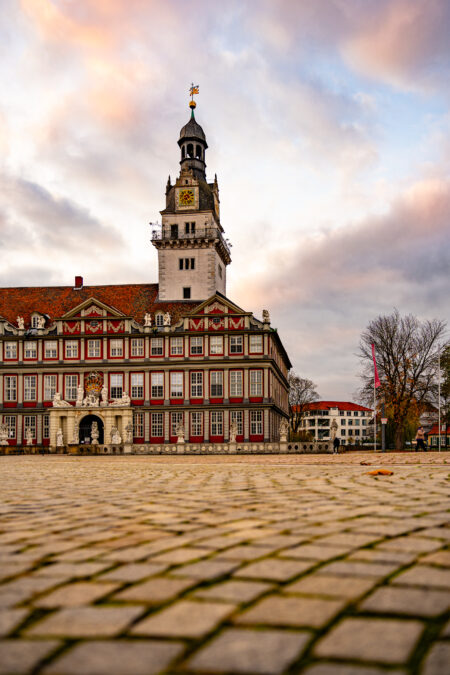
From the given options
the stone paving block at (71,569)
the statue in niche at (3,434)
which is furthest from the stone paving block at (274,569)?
the statue in niche at (3,434)

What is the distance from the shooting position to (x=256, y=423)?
5944 centimetres

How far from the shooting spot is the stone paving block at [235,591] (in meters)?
3.52

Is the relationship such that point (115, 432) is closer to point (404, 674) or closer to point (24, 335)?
point (24, 335)

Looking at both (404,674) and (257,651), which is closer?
(404,674)

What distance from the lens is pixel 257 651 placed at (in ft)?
9.25

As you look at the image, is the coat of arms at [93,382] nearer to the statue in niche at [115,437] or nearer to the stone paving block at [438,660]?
the statue in niche at [115,437]

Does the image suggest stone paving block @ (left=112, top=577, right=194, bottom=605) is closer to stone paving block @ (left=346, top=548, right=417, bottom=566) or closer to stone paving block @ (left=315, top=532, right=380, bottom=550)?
stone paving block @ (left=346, top=548, right=417, bottom=566)

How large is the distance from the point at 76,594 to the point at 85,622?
0.49m

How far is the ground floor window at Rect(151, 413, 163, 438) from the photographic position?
199ft

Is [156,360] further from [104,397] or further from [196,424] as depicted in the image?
[196,424]

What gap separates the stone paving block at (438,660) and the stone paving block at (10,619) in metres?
1.74

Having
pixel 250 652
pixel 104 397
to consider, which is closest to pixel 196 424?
pixel 104 397

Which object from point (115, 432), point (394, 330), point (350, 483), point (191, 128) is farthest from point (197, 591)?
point (191, 128)

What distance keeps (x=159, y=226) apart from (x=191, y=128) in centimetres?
1056
